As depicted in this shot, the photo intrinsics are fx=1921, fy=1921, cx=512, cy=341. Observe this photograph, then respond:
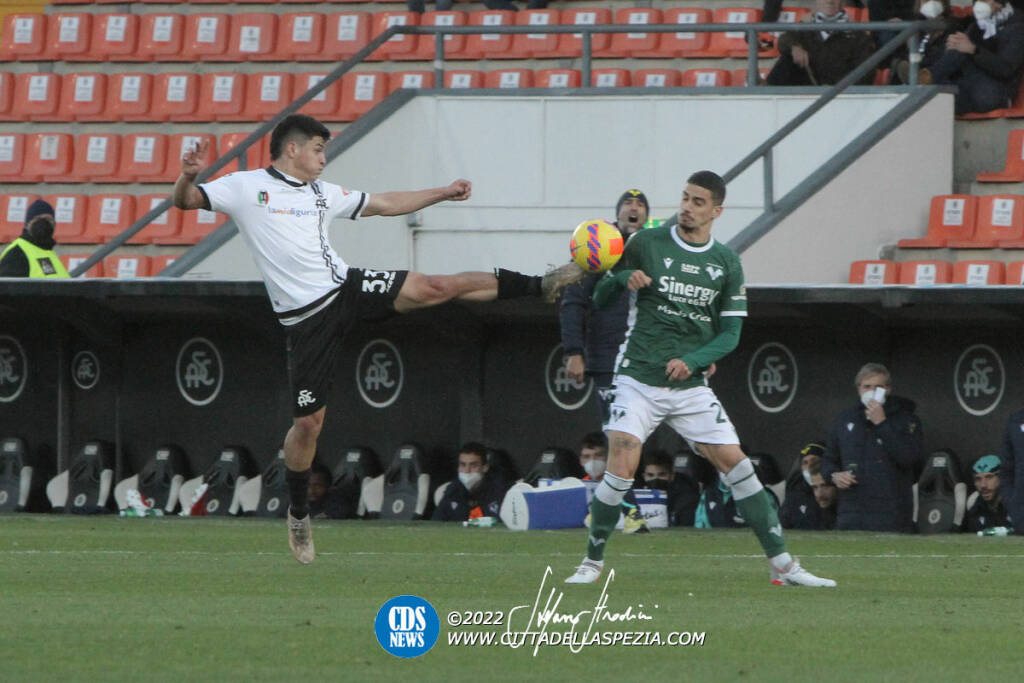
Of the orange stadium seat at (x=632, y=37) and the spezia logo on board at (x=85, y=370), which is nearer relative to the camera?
the spezia logo on board at (x=85, y=370)

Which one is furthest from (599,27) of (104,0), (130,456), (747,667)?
(747,667)

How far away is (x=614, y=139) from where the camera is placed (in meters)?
16.8

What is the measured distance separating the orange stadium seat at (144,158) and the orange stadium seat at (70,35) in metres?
2.08

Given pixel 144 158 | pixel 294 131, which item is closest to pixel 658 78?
pixel 144 158

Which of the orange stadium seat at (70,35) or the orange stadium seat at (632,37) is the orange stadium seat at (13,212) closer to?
the orange stadium seat at (70,35)

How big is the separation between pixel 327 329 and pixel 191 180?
3.36ft

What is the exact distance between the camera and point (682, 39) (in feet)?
62.0

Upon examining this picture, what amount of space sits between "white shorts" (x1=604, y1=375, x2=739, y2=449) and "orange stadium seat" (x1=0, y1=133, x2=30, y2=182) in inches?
505

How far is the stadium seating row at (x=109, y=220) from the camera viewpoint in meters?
18.7

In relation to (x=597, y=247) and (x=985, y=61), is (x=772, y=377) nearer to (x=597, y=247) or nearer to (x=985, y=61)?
(x=985, y=61)

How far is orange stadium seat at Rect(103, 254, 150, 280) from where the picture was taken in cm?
1778

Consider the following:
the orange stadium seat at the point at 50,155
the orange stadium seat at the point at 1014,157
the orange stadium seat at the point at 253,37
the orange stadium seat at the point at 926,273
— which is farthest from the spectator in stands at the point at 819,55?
the orange stadium seat at the point at 50,155

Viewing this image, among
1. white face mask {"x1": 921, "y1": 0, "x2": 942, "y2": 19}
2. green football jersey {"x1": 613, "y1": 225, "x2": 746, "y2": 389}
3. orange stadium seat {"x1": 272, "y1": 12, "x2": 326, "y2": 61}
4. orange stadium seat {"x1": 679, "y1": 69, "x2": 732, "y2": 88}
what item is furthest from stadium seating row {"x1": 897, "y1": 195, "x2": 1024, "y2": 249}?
orange stadium seat {"x1": 272, "y1": 12, "x2": 326, "y2": 61}

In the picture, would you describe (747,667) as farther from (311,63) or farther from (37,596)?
(311,63)
